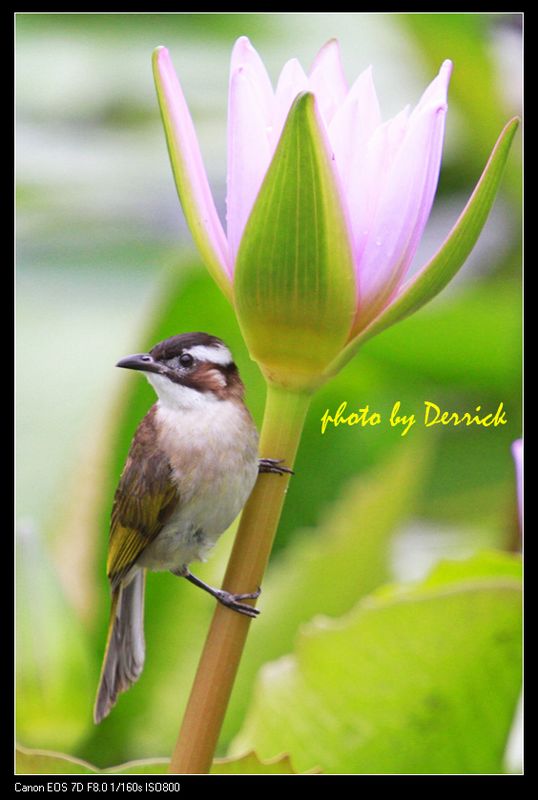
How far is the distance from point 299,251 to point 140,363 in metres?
0.17

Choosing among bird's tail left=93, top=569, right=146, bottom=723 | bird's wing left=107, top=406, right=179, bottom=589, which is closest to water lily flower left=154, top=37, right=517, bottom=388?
bird's wing left=107, top=406, right=179, bottom=589

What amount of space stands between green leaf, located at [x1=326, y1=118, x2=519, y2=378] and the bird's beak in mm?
168

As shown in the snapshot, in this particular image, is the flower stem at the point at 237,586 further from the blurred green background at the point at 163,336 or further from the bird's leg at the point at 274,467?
the blurred green background at the point at 163,336

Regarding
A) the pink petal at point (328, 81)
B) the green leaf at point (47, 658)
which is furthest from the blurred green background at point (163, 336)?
the pink petal at point (328, 81)

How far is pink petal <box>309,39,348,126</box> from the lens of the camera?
0.56 m

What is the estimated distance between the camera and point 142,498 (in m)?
0.63

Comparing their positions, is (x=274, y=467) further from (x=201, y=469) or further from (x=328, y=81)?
(x=328, y=81)

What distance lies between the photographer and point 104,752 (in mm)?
711

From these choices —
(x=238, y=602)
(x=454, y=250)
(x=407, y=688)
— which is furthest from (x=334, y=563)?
(x=454, y=250)

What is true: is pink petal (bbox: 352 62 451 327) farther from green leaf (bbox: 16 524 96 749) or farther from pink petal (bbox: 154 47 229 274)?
green leaf (bbox: 16 524 96 749)

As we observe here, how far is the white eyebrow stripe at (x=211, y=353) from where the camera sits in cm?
63

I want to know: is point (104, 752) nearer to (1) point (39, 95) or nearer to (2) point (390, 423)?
(2) point (390, 423)

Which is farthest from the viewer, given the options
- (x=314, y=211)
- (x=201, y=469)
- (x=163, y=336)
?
(x=163, y=336)
